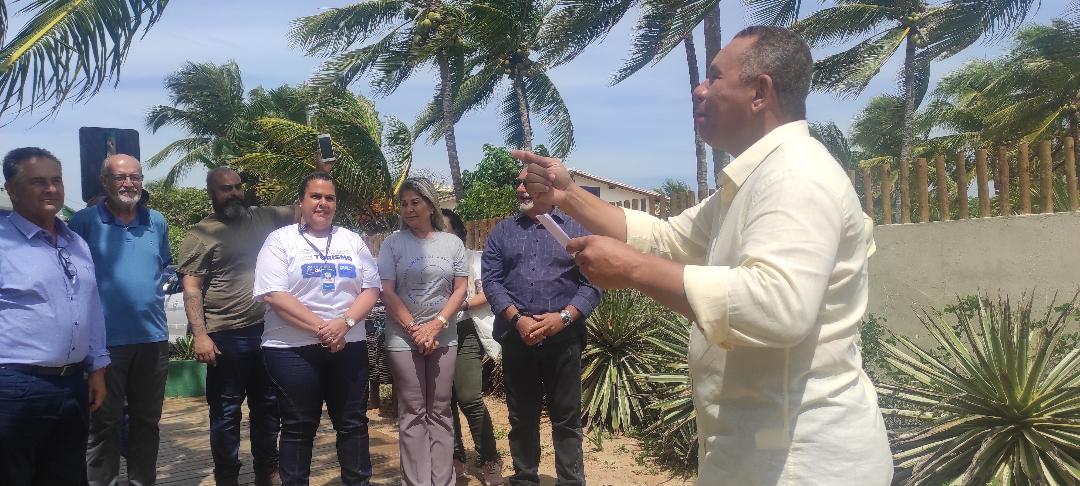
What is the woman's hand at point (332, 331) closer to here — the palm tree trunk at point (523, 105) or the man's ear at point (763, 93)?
the man's ear at point (763, 93)

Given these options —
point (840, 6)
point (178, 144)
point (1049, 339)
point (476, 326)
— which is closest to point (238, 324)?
point (476, 326)

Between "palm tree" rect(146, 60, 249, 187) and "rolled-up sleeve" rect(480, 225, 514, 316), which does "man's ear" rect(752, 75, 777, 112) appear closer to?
"rolled-up sleeve" rect(480, 225, 514, 316)

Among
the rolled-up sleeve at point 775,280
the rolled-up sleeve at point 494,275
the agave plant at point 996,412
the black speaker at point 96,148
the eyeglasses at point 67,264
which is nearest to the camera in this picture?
the rolled-up sleeve at point 775,280

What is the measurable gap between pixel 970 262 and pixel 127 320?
591 cm

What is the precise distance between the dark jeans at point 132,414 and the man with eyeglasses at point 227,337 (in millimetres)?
290

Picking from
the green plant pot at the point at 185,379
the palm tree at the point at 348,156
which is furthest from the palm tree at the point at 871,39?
the green plant pot at the point at 185,379

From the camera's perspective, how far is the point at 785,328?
55.8 inches

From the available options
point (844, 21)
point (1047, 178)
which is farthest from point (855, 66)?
point (1047, 178)

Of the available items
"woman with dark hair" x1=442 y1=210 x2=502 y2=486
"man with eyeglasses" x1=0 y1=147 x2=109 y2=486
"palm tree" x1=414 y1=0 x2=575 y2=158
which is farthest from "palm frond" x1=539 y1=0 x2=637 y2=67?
"man with eyeglasses" x1=0 y1=147 x2=109 y2=486

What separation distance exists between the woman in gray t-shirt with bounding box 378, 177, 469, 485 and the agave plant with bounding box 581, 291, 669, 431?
2.02 meters

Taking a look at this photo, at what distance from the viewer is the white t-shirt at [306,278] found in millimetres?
4340

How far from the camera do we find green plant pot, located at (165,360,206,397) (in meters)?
9.05

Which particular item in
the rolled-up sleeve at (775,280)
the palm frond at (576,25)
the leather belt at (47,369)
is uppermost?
the palm frond at (576,25)

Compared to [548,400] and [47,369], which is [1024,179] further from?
[47,369]
